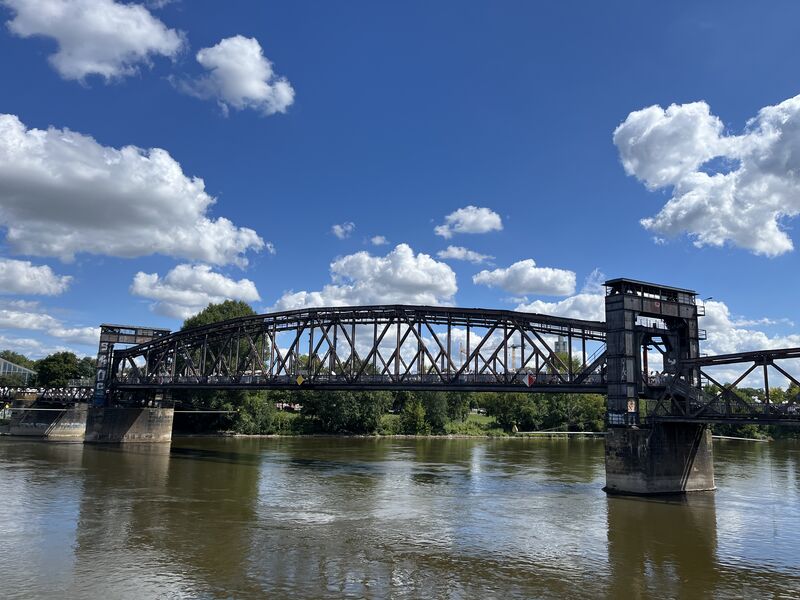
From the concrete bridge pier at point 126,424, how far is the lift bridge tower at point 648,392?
6633cm

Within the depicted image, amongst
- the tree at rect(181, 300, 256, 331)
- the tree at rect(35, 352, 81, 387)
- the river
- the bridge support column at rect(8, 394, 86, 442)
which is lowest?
the river

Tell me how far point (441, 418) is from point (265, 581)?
101497 mm

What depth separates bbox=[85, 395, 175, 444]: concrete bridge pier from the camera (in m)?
84.9

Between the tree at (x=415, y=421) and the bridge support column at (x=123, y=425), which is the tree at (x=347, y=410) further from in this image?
the bridge support column at (x=123, y=425)

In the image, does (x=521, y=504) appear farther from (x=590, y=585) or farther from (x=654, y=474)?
(x=590, y=585)

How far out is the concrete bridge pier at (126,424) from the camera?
278ft

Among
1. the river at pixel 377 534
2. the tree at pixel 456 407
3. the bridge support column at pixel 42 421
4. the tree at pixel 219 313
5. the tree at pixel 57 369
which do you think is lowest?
the river at pixel 377 534

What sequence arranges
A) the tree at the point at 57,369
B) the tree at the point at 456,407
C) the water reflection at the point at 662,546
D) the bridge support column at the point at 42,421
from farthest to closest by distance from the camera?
the tree at the point at 456,407, the tree at the point at 57,369, the bridge support column at the point at 42,421, the water reflection at the point at 662,546

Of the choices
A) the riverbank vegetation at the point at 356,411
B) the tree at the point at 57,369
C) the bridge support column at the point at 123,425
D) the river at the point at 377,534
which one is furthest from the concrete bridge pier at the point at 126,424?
the tree at the point at 57,369

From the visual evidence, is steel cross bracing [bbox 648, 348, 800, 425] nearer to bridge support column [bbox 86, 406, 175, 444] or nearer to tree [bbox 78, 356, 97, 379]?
bridge support column [bbox 86, 406, 175, 444]

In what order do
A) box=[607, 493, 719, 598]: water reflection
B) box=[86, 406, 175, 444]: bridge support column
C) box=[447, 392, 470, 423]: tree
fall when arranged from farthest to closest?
box=[447, 392, 470, 423]: tree, box=[86, 406, 175, 444]: bridge support column, box=[607, 493, 719, 598]: water reflection

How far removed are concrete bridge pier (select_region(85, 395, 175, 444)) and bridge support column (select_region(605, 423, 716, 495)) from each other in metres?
66.4

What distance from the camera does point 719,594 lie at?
2320 cm

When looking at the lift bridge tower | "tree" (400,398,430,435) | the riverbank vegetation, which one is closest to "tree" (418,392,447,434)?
the riverbank vegetation
